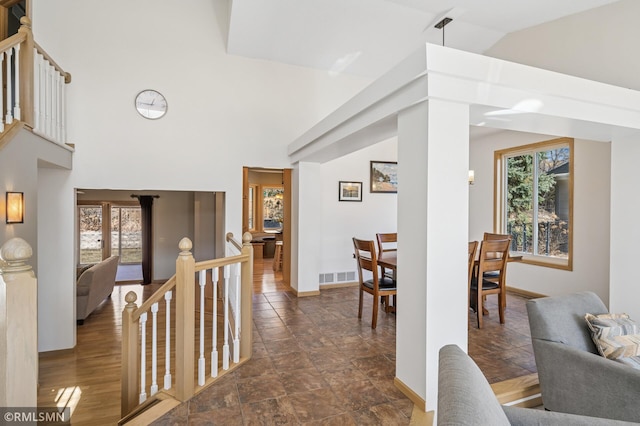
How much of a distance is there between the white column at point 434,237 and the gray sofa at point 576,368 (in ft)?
1.76

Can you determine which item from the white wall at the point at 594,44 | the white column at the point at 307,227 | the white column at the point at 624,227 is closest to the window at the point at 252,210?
the white column at the point at 307,227

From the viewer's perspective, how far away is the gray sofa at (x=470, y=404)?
871 mm

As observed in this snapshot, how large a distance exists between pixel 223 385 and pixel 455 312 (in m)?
1.79

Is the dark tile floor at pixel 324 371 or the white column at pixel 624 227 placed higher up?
the white column at pixel 624 227

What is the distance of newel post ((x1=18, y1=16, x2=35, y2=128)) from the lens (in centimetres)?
295

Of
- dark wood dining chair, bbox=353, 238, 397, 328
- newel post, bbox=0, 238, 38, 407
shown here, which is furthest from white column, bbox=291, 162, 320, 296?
newel post, bbox=0, 238, 38, 407

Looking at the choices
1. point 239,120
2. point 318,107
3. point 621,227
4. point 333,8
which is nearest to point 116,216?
point 239,120

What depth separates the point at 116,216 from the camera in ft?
31.9

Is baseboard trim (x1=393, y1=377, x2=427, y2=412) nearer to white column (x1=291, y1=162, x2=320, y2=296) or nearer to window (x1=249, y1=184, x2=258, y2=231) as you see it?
white column (x1=291, y1=162, x2=320, y2=296)

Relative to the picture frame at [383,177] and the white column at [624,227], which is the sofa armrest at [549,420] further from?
the picture frame at [383,177]

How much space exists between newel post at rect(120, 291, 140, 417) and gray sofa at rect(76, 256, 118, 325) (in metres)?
2.98

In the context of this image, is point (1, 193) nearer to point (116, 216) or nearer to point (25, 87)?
point (25, 87)

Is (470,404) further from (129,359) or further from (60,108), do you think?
(60,108)

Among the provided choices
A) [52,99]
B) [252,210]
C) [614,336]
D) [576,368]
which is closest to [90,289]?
[52,99]
